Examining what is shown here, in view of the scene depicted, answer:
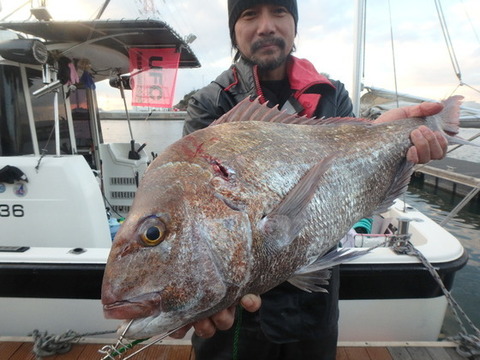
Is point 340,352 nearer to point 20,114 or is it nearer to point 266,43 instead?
point 266,43

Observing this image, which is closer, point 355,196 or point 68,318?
point 355,196

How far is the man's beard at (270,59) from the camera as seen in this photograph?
1.98 metres

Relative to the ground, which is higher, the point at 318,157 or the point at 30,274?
the point at 318,157

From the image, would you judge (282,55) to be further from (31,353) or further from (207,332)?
(31,353)

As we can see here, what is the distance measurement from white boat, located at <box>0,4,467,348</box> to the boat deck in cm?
11

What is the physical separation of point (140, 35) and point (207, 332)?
12.8ft

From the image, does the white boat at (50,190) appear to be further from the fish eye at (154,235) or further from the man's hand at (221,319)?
the fish eye at (154,235)

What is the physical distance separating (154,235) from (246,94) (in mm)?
1196

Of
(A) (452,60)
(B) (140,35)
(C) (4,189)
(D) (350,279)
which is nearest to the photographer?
(D) (350,279)

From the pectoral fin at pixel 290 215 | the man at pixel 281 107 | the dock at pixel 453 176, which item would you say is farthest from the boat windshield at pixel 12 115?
the dock at pixel 453 176

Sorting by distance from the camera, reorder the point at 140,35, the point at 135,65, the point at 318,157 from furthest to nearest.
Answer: the point at 135,65
the point at 140,35
the point at 318,157

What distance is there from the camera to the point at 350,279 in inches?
105

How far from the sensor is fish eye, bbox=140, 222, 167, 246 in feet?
3.51

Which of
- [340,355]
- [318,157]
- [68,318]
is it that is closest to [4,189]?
[68,318]
